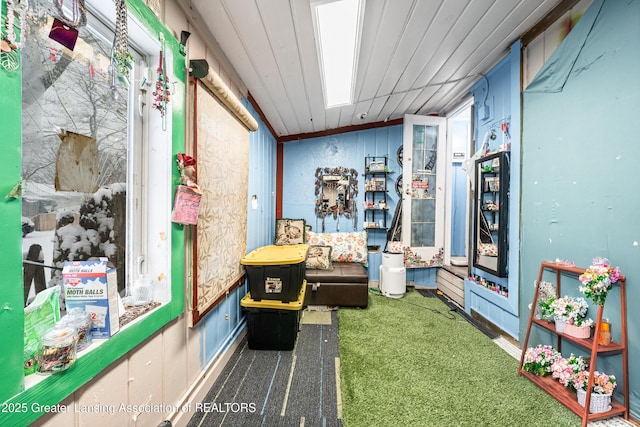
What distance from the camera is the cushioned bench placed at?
296 centimetres

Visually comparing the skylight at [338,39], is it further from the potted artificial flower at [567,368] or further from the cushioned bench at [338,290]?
the potted artificial flower at [567,368]

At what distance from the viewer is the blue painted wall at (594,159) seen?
137 centimetres

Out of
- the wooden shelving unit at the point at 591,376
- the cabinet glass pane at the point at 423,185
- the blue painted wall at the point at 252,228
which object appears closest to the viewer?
the wooden shelving unit at the point at 591,376

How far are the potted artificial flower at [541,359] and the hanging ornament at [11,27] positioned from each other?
306cm

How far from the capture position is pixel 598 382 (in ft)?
4.59

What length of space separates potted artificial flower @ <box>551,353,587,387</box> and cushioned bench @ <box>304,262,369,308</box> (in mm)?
1697

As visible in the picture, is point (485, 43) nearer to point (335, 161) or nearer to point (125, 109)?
point (335, 161)

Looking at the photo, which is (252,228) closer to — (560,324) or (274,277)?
(274,277)

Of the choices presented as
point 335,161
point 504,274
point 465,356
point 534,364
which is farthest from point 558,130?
point 335,161

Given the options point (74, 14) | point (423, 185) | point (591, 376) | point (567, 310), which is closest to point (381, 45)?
point (74, 14)

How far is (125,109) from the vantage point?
1122mm

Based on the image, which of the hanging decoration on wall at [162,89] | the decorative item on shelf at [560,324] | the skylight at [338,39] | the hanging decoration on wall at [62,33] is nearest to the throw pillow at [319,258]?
the skylight at [338,39]

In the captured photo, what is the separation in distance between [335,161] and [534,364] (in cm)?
327

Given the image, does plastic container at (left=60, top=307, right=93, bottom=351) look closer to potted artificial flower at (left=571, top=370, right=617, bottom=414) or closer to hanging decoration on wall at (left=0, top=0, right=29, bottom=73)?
hanging decoration on wall at (left=0, top=0, right=29, bottom=73)
